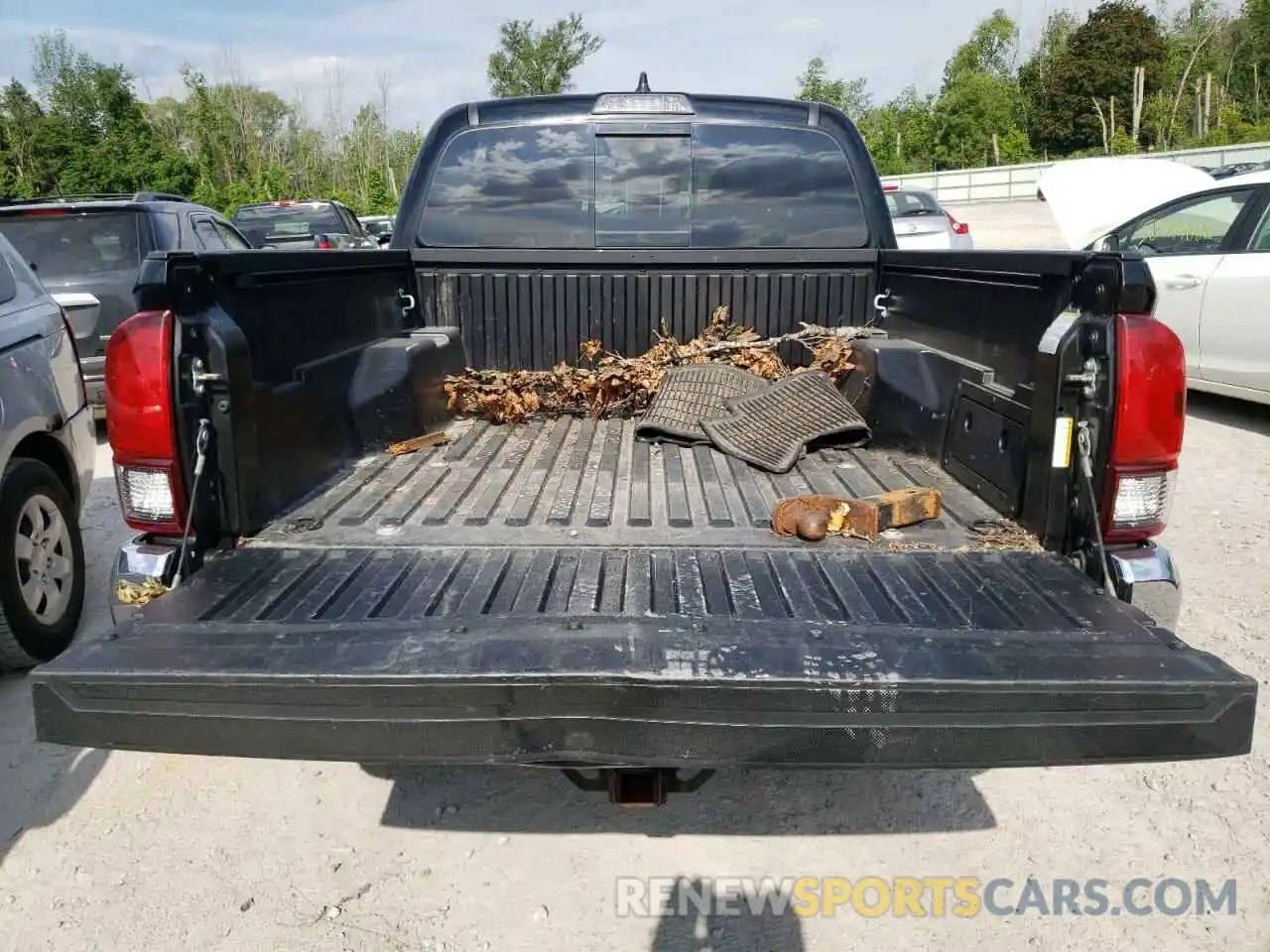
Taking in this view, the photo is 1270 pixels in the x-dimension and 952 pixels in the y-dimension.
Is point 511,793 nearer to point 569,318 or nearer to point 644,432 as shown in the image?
point 644,432

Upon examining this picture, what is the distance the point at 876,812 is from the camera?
288 centimetres

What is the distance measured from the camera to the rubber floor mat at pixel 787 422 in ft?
11.0

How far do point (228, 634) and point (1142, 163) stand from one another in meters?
11.6

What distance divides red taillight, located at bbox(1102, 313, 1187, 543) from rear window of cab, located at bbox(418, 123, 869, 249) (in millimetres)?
1992

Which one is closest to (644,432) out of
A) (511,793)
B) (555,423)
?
(555,423)

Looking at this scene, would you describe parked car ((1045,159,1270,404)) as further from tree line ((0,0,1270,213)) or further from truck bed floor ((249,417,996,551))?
tree line ((0,0,1270,213))

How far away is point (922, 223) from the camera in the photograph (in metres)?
14.0

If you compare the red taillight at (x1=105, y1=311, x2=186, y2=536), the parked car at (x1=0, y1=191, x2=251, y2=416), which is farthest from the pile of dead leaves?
the parked car at (x1=0, y1=191, x2=251, y2=416)

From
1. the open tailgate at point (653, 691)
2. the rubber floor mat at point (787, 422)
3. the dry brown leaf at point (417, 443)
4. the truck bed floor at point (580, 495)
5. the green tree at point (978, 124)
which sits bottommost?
the open tailgate at point (653, 691)

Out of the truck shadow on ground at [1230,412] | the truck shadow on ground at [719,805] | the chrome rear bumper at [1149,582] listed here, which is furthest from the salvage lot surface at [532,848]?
the truck shadow on ground at [1230,412]

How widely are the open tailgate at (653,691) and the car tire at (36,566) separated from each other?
2.09m

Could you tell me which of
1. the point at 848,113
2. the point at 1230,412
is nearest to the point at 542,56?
the point at 848,113

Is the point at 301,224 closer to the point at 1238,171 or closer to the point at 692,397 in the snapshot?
the point at 692,397

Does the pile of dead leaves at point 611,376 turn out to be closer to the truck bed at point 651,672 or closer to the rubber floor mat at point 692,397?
the rubber floor mat at point 692,397
